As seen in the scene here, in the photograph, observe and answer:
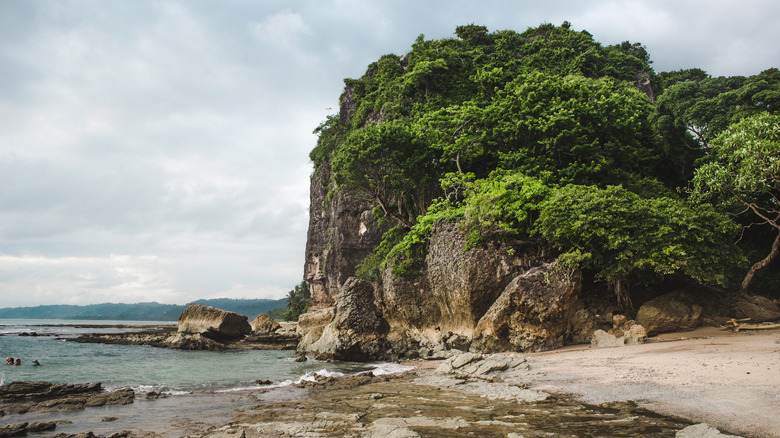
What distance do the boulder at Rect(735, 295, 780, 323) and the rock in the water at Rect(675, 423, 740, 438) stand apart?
1211 centimetres

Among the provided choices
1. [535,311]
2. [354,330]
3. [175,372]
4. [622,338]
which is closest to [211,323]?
[175,372]

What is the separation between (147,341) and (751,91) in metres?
40.7

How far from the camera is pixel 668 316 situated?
44.3 feet

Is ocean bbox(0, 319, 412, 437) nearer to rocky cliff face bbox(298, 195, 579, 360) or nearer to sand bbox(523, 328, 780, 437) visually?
rocky cliff face bbox(298, 195, 579, 360)

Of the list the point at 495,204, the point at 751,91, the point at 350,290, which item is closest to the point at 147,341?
the point at 350,290

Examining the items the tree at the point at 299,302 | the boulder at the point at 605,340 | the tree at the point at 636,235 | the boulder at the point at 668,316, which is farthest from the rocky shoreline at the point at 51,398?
the tree at the point at 299,302

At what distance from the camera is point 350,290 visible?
2061 centimetres

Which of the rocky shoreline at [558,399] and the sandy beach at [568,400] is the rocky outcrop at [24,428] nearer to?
the rocky shoreline at [558,399]

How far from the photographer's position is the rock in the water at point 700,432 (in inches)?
186

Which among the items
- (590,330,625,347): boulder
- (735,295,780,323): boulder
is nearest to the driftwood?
(735,295,780,323): boulder

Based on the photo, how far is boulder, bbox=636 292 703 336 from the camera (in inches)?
530

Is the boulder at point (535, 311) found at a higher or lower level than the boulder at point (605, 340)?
higher

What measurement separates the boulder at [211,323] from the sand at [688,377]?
25.2 meters

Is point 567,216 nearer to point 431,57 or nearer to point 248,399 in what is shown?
point 248,399
